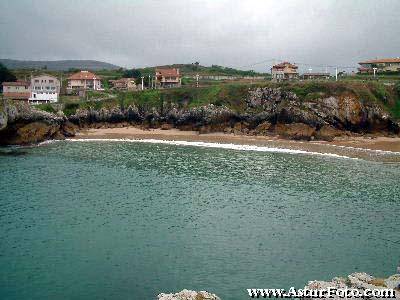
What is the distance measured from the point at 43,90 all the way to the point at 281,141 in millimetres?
62158

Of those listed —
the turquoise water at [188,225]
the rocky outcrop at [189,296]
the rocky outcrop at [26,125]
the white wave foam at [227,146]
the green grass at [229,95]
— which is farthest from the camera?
the green grass at [229,95]

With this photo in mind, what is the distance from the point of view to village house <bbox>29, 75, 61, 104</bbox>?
111 meters

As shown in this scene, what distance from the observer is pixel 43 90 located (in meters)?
115

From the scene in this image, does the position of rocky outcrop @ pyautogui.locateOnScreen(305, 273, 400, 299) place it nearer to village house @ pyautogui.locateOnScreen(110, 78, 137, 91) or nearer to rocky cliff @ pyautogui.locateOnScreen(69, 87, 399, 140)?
rocky cliff @ pyautogui.locateOnScreen(69, 87, 399, 140)

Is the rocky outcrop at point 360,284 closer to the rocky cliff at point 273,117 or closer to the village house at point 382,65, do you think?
the rocky cliff at point 273,117

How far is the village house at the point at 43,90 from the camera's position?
110812 millimetres

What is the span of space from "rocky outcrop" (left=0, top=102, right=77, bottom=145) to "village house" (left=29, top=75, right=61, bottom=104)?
20627 mm

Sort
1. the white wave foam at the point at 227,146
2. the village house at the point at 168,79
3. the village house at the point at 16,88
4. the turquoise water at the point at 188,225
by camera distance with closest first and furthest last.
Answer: the turquoise water at the point at 188,225 → the white wave foam at the point at 227,146 → the village house at the point at 16,88 → the village house at the point at 168,79

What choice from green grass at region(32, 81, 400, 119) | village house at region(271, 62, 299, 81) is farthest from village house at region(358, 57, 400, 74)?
green grass at region(32, 81, 400, 119)

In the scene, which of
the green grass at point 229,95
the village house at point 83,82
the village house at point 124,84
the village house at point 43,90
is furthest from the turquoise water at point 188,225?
the village house at point 124,84

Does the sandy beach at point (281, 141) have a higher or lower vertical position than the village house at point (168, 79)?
lower

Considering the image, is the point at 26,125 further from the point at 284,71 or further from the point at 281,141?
the point at 284,71

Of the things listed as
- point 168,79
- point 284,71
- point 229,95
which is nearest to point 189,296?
point 229,95

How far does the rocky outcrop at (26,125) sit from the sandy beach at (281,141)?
4.84 metres
